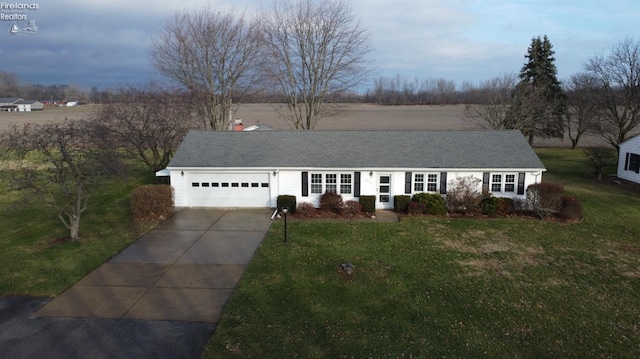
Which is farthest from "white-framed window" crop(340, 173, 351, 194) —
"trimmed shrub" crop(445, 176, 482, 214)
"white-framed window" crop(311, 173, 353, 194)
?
"trimmed shrub" crop(445, 176, 482, 214)

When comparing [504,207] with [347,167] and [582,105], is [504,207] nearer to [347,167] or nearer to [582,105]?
[347,167]

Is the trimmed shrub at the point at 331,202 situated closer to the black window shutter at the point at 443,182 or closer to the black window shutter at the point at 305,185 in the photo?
the black window shutter at the point at 305,185

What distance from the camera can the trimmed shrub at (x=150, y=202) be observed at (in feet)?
64.6

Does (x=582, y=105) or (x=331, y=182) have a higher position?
(x=582, y=105)

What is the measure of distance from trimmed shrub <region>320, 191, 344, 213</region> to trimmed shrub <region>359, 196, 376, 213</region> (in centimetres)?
99

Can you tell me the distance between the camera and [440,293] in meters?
11.9

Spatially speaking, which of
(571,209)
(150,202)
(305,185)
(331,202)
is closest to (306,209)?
(331,202)

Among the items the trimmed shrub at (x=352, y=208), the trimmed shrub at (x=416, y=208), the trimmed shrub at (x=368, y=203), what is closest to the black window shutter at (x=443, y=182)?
the trimmed shrub at (x=416, y=208)

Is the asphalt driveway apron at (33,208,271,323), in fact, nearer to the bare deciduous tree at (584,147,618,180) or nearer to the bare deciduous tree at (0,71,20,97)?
the bare deciduous tree at (584,147,618,180)

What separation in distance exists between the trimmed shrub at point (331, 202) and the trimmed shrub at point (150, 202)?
7.26 metres

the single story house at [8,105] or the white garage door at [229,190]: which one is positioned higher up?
the single story house at [8,105]

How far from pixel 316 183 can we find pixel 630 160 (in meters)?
20.7

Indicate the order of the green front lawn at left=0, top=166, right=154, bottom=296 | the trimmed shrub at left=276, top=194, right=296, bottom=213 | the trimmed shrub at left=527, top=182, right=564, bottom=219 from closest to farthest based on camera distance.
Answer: the green front lawn at left=0, top=166, right=154, bottom=296 → the trimmed shrub at left=527, top=182, right=564, bottom=219 → the trimmed shrub at left=276, top=194, right=296, bottom=213

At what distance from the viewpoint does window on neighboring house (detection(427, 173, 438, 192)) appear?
21125mm
